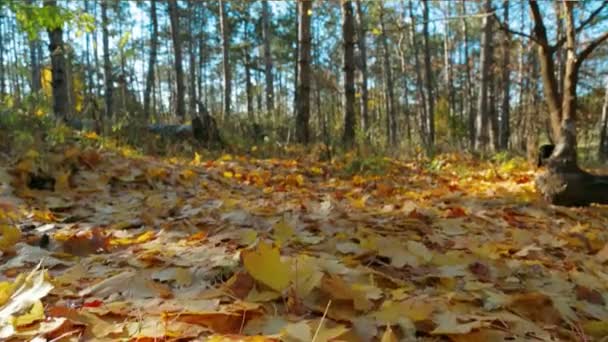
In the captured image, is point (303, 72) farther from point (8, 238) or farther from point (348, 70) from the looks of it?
point (8, 238)

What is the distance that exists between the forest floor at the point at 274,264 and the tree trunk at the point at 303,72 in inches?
123

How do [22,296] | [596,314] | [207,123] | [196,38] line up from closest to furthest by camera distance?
[22,296]
[596,314]
[207,123]
[196,38]

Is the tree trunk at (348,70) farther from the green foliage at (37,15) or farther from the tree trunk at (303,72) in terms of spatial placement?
the green foliage at (37,15)

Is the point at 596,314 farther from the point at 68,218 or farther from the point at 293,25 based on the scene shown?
the point at 293,25

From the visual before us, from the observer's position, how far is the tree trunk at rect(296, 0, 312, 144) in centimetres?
593

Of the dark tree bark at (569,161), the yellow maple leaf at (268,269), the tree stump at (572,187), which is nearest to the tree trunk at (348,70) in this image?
the dark tree bark at (569,161)

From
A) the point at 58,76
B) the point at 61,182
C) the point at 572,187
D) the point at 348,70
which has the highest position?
the point at 348,70

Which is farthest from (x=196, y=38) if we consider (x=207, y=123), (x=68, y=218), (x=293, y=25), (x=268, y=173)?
(x=68, y=218)

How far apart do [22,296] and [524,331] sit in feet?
3.21

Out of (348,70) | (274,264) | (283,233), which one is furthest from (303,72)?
(274,264)

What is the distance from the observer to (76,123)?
17.3 ft

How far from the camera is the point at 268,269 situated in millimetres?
969

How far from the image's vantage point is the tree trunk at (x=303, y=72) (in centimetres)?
593

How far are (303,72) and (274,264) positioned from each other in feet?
17.2
